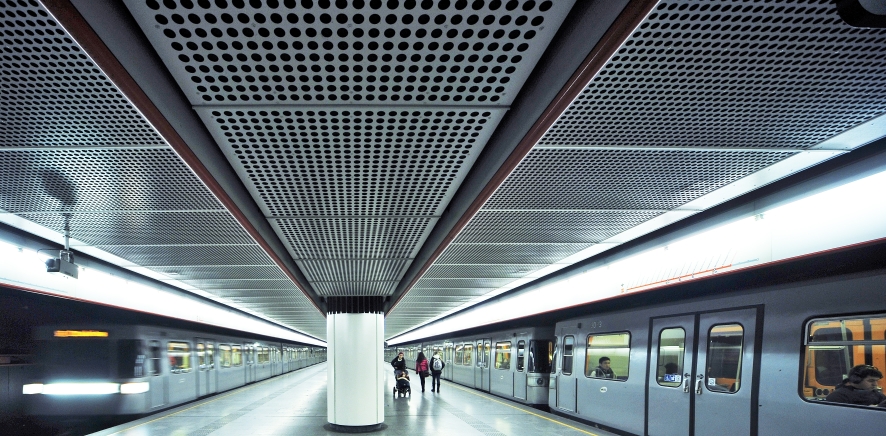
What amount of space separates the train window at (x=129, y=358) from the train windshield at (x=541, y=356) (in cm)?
1000

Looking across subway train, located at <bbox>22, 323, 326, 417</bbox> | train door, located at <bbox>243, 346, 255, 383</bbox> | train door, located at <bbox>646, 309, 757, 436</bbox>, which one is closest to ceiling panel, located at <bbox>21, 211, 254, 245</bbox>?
train door, located at <bbox>646, 309, 757, 436</bbox>

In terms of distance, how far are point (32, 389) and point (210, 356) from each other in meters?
7.75

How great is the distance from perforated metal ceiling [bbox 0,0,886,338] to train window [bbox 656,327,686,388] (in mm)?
4182

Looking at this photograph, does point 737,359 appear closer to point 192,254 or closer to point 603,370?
point 603,370

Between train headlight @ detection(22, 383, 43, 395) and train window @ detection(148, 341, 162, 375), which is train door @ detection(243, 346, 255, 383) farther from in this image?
train headlight @ detection(22, 383, 43, 395)

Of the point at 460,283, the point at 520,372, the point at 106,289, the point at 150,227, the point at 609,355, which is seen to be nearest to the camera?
the point at 150,227

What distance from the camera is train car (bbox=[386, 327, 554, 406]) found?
612 inches

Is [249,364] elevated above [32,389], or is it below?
below

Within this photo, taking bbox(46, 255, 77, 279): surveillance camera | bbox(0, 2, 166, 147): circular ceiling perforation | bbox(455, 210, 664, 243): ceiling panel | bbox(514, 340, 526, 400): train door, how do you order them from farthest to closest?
bbox(514, 340, 526, 400): train door, bbox(46, 255, 77, 279): surveillance camera, bbox(455, 210, 664, 243): ceiling panel, bbox(0, 2, 166, 147): circular ceiling perforation

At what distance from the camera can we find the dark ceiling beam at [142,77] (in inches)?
72.0

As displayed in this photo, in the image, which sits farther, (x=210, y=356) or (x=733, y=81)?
(x=210, y=356)

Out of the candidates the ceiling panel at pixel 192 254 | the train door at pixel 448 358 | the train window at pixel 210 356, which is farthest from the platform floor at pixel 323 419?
the train door at pixel 448 358

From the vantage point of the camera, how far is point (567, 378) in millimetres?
12719

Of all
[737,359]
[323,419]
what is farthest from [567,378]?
[737,359]
